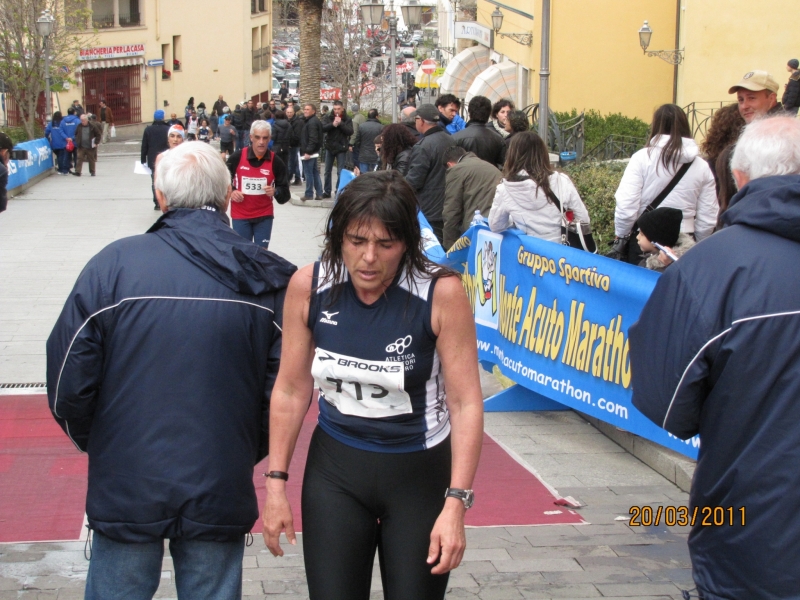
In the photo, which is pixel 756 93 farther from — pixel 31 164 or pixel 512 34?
pixel 31 164

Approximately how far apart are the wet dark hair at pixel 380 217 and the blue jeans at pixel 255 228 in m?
7.22

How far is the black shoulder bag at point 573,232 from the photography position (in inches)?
277

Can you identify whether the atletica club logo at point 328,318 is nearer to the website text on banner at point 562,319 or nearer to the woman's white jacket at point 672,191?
the website text on banner at point 562,319

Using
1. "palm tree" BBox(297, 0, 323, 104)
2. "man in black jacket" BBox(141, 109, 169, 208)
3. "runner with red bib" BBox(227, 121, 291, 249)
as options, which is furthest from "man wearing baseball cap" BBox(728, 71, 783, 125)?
"palm tree" BBox(297, 0, 323, 104)

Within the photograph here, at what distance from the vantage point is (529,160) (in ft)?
23.0

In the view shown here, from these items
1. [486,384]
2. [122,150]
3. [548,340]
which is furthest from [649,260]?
[122,150]

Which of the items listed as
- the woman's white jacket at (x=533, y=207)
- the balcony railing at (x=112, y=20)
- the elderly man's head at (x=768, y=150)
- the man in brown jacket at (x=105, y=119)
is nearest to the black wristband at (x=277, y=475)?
the elderly man's head at (x=768, y=150)

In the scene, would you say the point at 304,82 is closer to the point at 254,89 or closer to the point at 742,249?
the point at 742,249

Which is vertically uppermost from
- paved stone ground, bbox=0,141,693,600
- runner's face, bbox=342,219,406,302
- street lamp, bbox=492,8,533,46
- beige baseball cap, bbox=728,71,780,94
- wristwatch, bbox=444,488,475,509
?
street lamp, bbox=492,8,533,46

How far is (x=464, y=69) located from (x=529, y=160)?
26747 mm

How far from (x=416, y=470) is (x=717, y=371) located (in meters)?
0.85

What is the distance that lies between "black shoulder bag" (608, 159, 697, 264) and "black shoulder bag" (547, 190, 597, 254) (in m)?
0.23

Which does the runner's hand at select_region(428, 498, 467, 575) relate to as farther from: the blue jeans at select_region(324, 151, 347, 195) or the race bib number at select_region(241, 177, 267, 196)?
the blue jeans at select_region(324, 151, 347, 195)

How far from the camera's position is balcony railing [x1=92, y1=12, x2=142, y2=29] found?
48.9m
